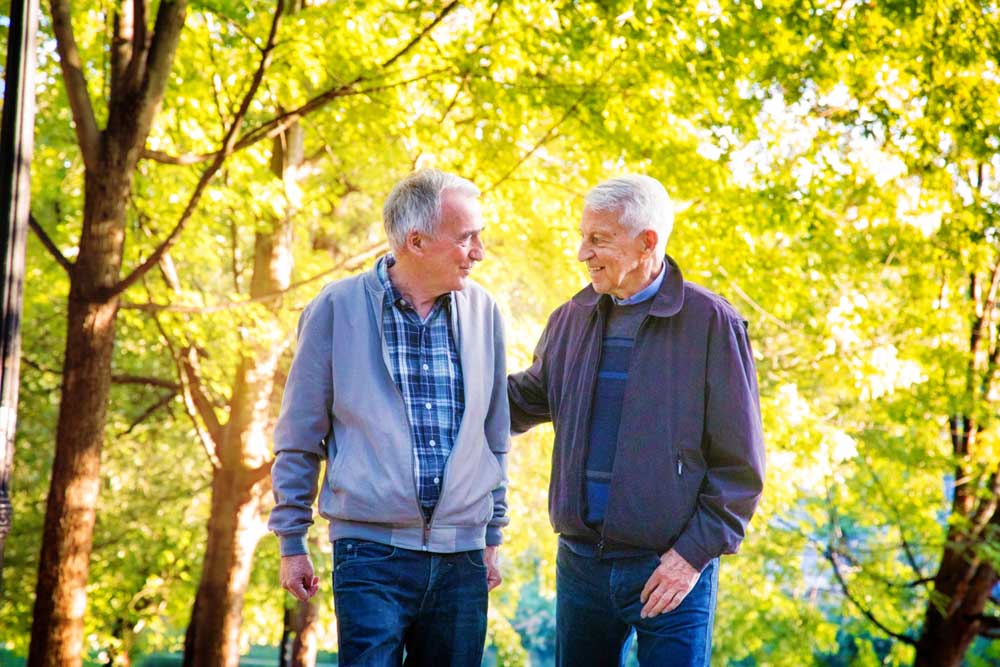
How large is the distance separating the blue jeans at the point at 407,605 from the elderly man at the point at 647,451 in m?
0.32

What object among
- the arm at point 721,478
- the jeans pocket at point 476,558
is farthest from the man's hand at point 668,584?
the jeans pocket at point 476,558

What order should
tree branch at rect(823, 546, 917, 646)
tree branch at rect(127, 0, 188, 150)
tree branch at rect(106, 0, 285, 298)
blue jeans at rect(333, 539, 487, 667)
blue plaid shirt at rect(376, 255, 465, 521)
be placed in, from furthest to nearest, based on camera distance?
tree branch at rect(823, 546, 917, 646)
tree branch at rect(127, 0, 188, 150)
tree branch at rect(106, 0, 285, 298)
blue plaid shirt at rect(376, 255, 465, 521)
blue jeans at rect(333, 539, 487, 667)

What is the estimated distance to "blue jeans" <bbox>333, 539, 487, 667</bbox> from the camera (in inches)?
125

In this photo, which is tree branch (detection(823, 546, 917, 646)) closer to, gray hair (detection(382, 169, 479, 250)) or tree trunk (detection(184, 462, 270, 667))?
tree trunk (detection(184, 462, 270, 667))

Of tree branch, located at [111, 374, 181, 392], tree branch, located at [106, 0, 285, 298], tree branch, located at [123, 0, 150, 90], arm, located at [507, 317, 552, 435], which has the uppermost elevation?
tree branch, located at [123, 0, 150, 90]

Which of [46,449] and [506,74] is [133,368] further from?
[506,74]

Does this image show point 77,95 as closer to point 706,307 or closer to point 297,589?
point 297,589

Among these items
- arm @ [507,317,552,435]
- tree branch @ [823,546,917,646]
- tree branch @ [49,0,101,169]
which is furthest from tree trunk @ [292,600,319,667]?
arm @ [507,317,552,435]

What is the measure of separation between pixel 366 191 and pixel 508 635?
7.40 meters

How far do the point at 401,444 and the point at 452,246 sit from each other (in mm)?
593

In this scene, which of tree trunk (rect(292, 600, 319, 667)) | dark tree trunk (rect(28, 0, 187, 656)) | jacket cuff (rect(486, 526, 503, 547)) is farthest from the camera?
tree trunk (rect(292, 600, 319, 667))

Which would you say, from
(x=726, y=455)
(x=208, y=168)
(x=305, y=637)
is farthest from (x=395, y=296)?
(x=305, y=637)

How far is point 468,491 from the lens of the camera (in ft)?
10.9

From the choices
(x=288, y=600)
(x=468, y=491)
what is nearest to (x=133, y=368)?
(x=288, y=600)
